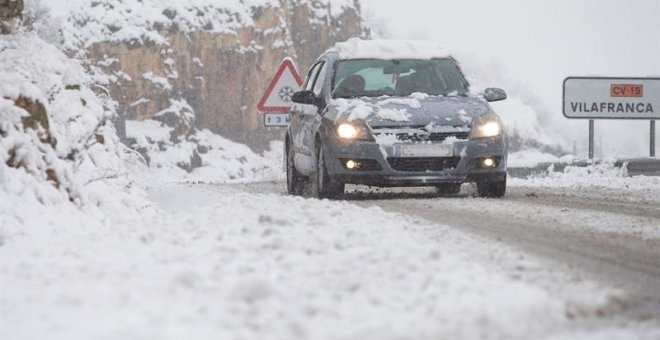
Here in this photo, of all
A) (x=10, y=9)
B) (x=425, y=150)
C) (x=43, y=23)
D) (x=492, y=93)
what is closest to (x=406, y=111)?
(x=425, y=150)

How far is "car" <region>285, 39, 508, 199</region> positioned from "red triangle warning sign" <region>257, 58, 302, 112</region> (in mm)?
7783

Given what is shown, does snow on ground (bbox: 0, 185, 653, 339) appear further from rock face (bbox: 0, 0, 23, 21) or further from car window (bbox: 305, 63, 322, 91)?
car window (bbox: 305, 63, 322, 91)

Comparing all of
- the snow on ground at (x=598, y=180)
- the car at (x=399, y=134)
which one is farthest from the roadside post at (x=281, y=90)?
the car at (x=399, y=134)

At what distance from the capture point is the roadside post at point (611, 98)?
17.1 meters

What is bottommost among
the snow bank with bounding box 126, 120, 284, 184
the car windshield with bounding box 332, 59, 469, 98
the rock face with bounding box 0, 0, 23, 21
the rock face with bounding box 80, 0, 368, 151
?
the snow bank with bounding box 126, 120, 284, 184

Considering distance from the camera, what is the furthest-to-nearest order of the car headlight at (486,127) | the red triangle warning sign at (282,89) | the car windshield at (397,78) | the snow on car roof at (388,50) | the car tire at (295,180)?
the red triangle warning sign at (282,89), the car tire at (295,180), the snow on car roof at (388,50), the car windshield at (397,78), the car headlight at (486,127)

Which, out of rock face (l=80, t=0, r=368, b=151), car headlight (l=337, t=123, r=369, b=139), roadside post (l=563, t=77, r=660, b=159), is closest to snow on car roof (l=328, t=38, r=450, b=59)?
car headlight (l=337, t=123, r=369, b=139)

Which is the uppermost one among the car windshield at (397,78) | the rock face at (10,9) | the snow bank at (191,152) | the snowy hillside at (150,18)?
the snowy hillside at (150,18)

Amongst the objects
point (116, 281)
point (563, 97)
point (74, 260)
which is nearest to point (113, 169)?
point (74, 260)

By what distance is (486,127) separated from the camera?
10391 mm

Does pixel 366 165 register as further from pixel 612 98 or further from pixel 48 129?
pixel 612 98

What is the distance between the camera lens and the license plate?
10148 millimetres

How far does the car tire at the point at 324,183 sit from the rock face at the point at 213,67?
364ft

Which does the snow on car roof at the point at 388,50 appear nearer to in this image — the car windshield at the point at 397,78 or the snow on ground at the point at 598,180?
the car windshield at the point at 397,78
